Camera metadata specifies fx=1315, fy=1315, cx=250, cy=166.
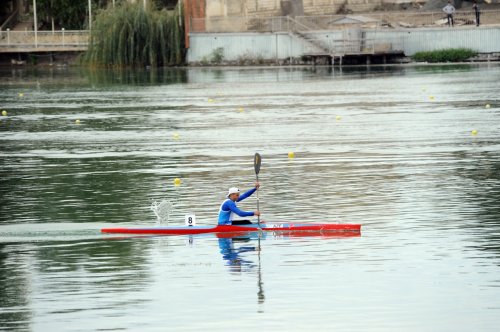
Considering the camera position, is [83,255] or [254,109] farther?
[254,109]

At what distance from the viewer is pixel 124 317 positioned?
817 inches

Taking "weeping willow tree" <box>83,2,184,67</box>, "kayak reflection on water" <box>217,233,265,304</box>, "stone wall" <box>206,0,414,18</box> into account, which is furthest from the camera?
"stone wall" <box>206,0,414,18</box>

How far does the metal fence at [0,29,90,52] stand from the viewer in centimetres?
11388

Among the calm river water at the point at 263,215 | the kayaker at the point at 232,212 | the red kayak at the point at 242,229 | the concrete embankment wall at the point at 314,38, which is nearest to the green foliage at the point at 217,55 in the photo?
the concrete embankment wall at the point at 314,38

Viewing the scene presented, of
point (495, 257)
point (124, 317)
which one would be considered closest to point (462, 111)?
point (495, 257)

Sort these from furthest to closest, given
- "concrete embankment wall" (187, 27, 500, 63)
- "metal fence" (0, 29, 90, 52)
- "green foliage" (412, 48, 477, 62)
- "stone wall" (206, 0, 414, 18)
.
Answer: "metal fence" (0, 29, 90, 52) < "stone wall" (206, 0, 414, 18) < "green foliage" (412, 48, 477, 62) < "concrete embankment wall" (187, 27, 500, 63)

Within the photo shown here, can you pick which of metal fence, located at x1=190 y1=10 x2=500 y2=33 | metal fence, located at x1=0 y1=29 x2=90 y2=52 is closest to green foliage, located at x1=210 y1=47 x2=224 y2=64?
metal fence, located at x1=190 y1=10 x2=500 y2=33

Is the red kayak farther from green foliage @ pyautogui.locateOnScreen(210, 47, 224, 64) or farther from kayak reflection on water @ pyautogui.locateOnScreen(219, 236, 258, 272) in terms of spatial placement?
green foliage @ pyautogui.locateOnScreen(210, 47, 224, 64)

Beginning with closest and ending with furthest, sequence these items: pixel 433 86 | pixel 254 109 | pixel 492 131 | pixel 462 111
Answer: pixel 492 131 < pixel 462 111 < pixel 254 109 < pixel 433 86

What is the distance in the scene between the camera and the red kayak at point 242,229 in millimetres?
27062

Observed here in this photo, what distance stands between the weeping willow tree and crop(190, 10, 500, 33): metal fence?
8.17 feet

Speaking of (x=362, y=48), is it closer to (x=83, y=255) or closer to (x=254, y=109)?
(x=254, y=109)

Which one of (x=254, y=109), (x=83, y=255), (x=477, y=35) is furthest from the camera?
(x=477, y=35)

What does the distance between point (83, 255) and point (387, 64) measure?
256ft
